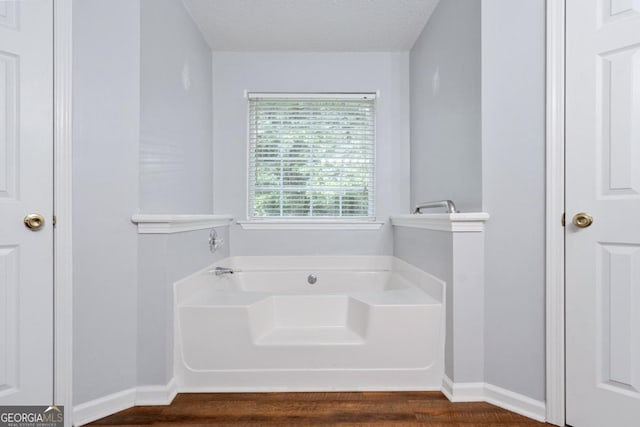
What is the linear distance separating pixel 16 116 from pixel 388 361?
6.42ft

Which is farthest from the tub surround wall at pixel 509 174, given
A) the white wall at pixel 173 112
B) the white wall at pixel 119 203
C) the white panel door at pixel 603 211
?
the white wall at pixel 173 112

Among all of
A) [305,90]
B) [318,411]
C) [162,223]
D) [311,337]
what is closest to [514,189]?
[311,337]

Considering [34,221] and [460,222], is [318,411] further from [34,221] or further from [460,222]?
[34,221]

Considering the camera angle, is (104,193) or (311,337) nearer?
(104,193)

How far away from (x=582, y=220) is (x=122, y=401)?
85.6 inches

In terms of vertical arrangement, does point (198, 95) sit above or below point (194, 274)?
above

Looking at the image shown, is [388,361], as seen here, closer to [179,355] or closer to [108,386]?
[179,355]

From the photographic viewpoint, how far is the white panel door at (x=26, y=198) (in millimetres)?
1376

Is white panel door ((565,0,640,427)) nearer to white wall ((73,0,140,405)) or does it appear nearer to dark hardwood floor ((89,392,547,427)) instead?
dark hardwood floor ((89,392,547,427))

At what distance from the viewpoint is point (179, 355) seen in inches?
72.0

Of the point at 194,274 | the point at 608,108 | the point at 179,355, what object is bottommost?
the point at 179,355

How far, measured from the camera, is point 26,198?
1.42 meters

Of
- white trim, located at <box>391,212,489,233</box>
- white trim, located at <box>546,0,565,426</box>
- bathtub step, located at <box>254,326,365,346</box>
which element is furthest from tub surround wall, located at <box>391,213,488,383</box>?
bathtub step, located at <box>254,326,365,346</box>

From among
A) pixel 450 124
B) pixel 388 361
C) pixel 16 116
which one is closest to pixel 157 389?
pixel 388 361
